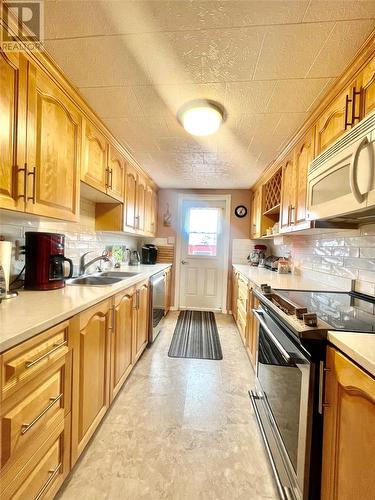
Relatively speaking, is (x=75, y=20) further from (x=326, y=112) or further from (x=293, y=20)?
(x=326, y=112)

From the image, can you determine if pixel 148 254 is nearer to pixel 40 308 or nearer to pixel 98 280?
pixel 98 280

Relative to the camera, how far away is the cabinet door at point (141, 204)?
10.0 feet

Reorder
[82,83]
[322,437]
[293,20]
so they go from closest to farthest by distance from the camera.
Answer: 1. [322,437]
2. [293,20]
3. [82,83]

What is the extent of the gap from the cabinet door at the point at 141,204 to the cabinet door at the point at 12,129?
190 centimetres

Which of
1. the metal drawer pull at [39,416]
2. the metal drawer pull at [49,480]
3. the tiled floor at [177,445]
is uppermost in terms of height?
the metal drawer pull at [39,416]

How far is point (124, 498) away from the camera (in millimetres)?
1085

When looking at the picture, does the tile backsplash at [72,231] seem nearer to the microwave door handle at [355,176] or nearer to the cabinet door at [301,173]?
the microwave door handle at [355,176]

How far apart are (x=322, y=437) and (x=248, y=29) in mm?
1715

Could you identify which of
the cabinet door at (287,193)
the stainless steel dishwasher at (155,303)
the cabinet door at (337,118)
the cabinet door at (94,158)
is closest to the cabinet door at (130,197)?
the cabinet door at (94,158)

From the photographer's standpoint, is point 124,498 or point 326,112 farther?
point 326,112

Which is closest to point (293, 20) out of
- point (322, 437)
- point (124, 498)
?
point (322, 437)

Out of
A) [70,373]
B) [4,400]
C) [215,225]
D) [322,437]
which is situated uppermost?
[215,225]

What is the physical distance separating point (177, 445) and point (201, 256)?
9.94ft

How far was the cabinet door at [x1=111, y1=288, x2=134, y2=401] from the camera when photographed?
164 centimetres
